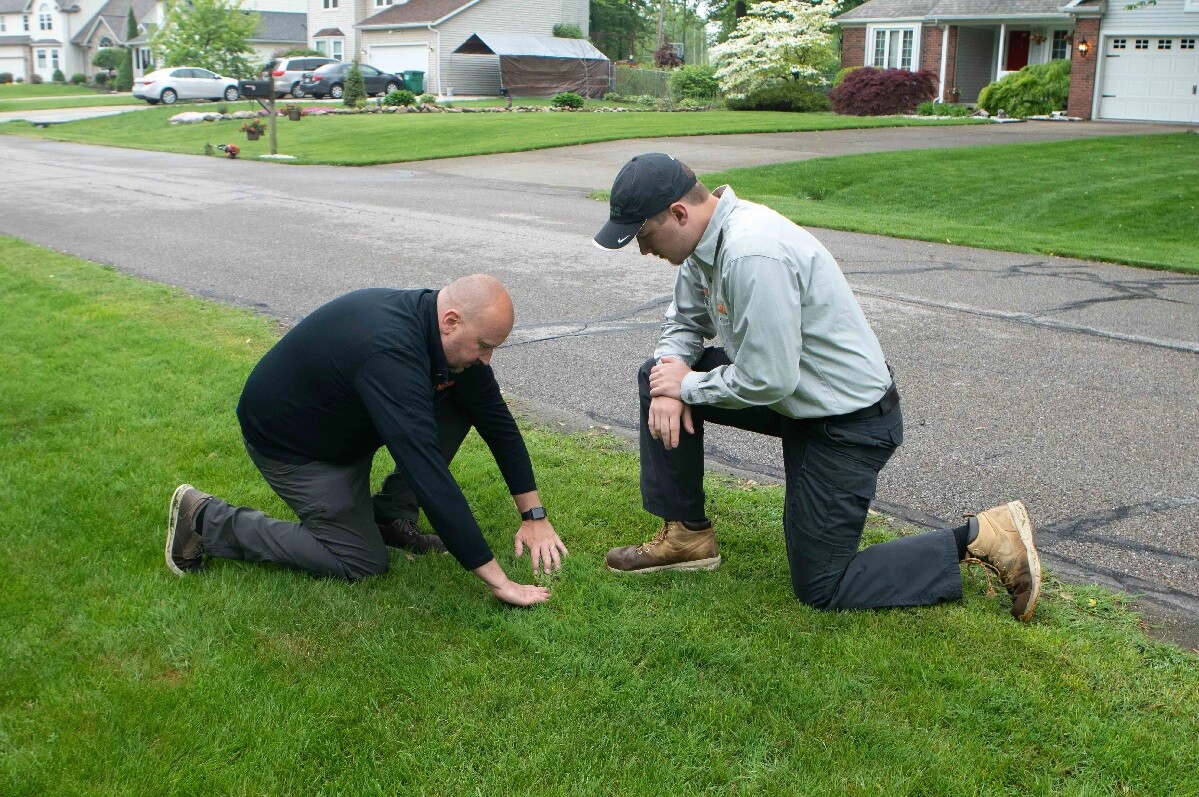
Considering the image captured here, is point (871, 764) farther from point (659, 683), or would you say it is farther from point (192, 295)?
point (192, 295)

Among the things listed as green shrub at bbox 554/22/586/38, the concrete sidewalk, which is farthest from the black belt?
green shrub at bbox 554/22/586/38

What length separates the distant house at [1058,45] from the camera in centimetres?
3023

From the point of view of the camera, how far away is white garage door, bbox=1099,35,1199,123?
30.0 m

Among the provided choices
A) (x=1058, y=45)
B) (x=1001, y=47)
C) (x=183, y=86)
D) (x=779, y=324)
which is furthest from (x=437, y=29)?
(x=779, y=324)

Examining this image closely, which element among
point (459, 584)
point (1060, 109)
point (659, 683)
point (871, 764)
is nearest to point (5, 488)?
point (459, 584)

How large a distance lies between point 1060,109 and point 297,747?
111 feet

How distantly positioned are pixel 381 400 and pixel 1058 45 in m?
38.9

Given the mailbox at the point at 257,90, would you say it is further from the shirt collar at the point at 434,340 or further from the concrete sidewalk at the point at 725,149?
the shirt collar at the point at 434,340

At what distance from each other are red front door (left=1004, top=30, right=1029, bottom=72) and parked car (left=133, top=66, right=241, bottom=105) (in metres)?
30.0

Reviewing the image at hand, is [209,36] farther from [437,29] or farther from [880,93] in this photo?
[880,93]

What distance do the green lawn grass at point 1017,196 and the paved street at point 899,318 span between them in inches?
41.4

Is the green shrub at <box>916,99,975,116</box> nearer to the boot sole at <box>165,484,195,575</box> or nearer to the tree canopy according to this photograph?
the tree canopy

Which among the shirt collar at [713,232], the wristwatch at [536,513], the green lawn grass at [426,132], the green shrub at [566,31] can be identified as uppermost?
the green shrub at [566,31]

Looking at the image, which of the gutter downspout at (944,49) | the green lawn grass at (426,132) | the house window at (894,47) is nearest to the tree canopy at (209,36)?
the green lawn grass at (426,132)
